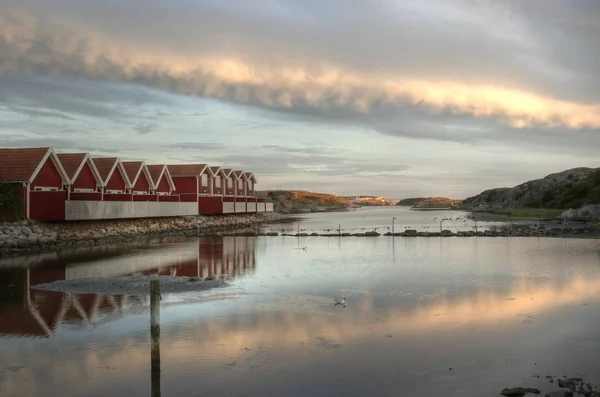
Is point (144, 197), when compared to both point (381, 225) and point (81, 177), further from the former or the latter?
point (381, 225)

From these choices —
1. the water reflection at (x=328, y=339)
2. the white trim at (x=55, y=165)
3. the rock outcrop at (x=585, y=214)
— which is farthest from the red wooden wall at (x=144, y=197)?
the rock outcrop at (x=585, y=214)

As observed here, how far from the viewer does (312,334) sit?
14.3 metres

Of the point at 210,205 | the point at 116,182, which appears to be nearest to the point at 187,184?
the point at 210,205

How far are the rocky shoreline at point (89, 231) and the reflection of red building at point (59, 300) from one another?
29.5 feet

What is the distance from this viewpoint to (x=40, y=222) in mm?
39281

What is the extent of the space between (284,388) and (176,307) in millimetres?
7723

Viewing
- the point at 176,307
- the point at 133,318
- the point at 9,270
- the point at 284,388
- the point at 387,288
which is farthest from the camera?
the point at 9,270

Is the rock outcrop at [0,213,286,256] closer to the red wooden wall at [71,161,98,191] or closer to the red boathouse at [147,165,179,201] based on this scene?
the red boathouse at [147,165,179,201]

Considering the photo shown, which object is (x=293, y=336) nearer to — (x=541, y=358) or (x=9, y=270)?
(x=541, y=358)

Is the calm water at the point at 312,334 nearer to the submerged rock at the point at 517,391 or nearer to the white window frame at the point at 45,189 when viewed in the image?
the submerged rock at the point at 517,391

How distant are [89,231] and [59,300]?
83.4 ft

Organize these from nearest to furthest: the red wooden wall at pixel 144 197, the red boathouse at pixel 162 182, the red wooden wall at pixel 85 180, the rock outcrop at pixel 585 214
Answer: the red wooden wall at pixel 85 180
the red wooden wall at pixel 144 197
the red boathouse at pixel 162 182
the rock outcrop at pixel 585 214

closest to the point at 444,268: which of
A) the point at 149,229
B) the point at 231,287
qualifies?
the point at 231,287

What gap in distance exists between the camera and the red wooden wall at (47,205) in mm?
38844
